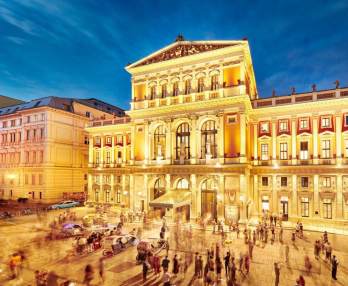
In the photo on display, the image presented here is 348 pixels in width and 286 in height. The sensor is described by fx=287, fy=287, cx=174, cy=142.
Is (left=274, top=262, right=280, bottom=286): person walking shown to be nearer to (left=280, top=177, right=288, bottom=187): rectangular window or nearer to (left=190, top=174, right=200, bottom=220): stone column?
(left=190, top=174, right=200, bottom=220): stone column

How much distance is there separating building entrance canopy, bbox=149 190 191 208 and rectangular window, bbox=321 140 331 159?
1701 cm

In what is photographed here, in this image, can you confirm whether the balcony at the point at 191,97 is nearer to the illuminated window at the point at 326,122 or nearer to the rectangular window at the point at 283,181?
the illuminated window at the point at 326,122

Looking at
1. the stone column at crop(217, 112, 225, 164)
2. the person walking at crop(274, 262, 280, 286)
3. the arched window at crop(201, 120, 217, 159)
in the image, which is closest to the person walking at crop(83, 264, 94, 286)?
the person walking at crop(274, 262, 280, 286)

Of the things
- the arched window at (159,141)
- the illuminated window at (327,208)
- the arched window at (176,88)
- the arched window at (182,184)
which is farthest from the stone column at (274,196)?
the arched window at (176,88)

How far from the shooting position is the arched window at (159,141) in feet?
131

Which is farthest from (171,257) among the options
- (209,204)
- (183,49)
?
(183,49)

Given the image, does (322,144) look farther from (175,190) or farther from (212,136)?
(175,190)

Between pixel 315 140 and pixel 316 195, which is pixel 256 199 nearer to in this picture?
pixel 316 195

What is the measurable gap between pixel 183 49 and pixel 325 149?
22207 mm

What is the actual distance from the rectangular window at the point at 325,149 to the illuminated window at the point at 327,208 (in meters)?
5.19

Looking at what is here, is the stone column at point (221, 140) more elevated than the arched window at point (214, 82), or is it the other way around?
the arched window at point (214, 82)

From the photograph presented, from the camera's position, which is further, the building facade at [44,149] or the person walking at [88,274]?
the building facade at [44,149]

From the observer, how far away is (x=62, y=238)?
90.1 feet

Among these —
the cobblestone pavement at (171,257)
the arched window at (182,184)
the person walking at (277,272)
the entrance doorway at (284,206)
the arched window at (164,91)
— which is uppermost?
the arched window at (164,91)
